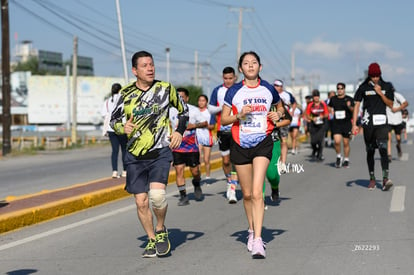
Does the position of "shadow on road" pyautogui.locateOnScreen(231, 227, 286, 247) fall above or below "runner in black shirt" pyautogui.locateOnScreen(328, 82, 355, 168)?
below

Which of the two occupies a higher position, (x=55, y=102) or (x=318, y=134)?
(x=318, y=134)

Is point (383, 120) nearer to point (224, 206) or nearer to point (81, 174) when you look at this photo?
point (224, 206)

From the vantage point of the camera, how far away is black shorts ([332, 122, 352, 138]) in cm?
1789

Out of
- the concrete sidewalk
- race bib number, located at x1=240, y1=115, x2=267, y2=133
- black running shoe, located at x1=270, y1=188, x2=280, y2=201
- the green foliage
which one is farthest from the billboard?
race bib number, located at x1=240, y1=115, x2=267, y2=133

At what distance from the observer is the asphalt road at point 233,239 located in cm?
636

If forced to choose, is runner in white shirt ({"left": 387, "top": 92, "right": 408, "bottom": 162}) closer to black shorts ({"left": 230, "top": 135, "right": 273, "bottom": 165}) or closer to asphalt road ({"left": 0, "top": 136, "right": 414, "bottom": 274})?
asphalt road ({"left": 0, "top": 136, "right": 414, "bottom": 274})

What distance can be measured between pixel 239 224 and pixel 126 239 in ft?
4.83

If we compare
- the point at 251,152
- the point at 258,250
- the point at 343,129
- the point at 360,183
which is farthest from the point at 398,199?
the point at 343,129

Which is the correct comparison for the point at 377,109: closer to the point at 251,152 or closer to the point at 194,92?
the point at 251,152

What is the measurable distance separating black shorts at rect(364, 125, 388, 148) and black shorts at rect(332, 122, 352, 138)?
573 cm

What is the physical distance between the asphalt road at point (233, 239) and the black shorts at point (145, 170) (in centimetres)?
66

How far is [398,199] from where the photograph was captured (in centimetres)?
1083

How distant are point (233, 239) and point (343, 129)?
10.7 m

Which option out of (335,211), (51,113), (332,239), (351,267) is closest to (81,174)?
(335,211)
